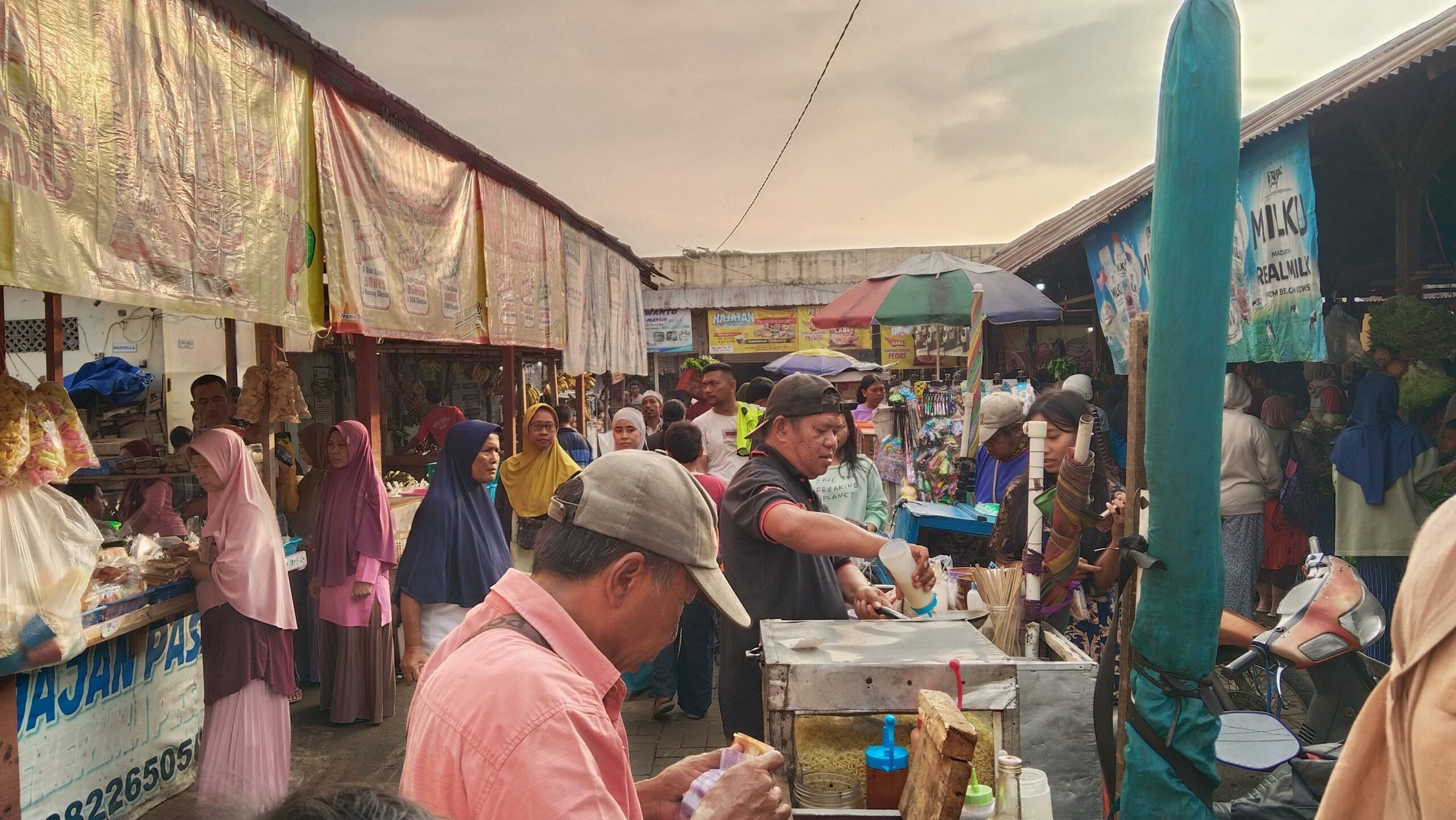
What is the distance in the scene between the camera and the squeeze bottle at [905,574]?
312 cm

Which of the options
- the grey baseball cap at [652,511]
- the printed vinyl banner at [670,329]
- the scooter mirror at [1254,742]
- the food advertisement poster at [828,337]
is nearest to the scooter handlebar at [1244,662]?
the scooter mirror at [1254,742]

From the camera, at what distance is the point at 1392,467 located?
5410 mm

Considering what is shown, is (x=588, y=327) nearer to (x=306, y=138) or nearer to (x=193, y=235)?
(x=306, y=138)

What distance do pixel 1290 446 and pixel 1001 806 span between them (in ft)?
19.4

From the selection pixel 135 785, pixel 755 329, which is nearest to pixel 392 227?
pixel 135 785

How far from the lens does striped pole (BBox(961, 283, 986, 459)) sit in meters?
5.23

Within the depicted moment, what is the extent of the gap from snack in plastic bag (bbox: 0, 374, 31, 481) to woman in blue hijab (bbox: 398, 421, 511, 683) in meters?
2.13

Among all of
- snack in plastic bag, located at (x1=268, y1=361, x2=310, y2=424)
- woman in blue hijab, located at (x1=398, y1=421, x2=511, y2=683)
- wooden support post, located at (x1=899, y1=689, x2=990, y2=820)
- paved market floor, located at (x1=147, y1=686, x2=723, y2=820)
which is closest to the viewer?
wooden support post, located at (x1=899, y1=689, x2=990, y2=820)

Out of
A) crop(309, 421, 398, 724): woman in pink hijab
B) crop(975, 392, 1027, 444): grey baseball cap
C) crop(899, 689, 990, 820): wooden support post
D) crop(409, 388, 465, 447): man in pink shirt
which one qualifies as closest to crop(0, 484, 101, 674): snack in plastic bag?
crop(309, 421, 398, 724): woman in pink hijab

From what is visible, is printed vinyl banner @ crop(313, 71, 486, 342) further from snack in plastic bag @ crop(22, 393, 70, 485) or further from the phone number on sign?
the phone number on sign

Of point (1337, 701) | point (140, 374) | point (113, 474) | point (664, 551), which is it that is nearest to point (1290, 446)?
point (1337, 701)

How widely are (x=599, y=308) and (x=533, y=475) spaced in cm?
554

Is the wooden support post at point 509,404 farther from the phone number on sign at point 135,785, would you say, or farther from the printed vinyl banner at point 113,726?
the phone number on sign at point 135,785

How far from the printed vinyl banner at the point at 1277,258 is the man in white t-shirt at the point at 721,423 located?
3.76 m
